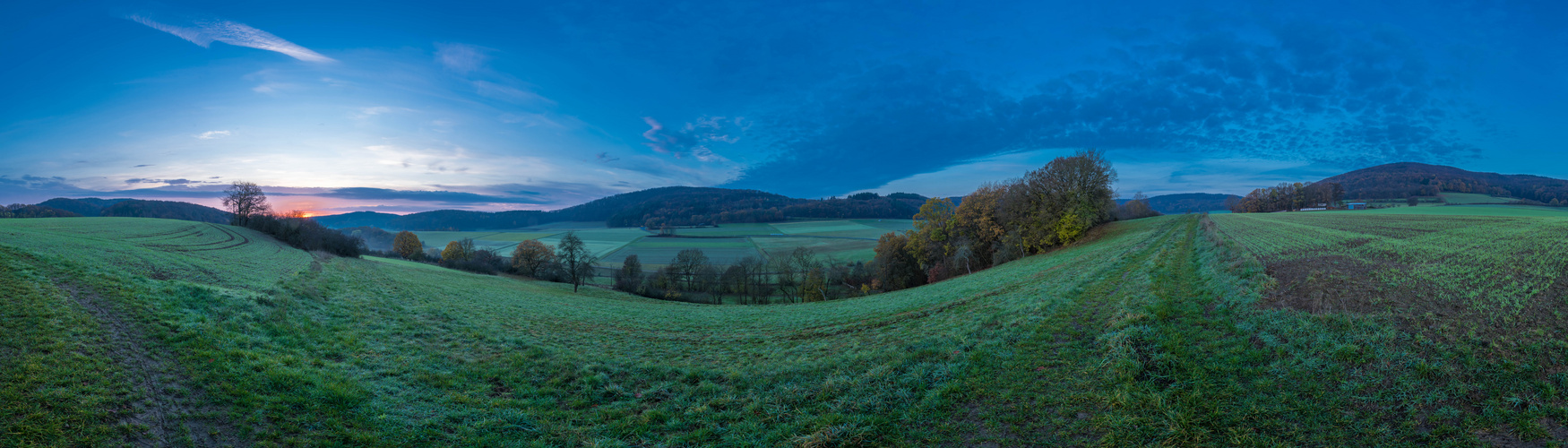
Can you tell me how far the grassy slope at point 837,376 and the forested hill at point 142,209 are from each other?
90.4 m

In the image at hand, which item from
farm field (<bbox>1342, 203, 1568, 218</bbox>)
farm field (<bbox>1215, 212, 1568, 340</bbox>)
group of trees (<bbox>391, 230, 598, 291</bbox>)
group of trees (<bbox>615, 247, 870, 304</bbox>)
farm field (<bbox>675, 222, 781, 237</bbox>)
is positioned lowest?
group of trees (<bbox>615, 247, 870, 304</bbox>)

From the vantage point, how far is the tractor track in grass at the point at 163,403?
597 centimetres

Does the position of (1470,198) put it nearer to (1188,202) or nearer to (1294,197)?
(1294,197)

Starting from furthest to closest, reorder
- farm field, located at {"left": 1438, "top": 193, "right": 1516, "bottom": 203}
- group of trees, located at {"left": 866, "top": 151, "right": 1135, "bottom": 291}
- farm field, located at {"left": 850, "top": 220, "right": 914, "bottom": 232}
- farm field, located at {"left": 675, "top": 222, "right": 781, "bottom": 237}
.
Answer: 1. farm field, located at {"left": 675, "top": 222, "right": 781, "bottom": 237}
2. farm field, located at {"left": 850, "top": 220, "right": 914, "bottom": 232}
3. farm field, located at {"left": 1438, "top": 193, "right": 1516, "bottom": 203}
4. group of trees, located at {"left": 866, "top": 151, "right": 1135, "bottom": 291}

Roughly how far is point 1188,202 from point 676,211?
15866 cm

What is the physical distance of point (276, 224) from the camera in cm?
4944

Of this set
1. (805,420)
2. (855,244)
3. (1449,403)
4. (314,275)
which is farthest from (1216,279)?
(855,244)

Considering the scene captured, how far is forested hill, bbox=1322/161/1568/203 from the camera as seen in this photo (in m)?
67.8

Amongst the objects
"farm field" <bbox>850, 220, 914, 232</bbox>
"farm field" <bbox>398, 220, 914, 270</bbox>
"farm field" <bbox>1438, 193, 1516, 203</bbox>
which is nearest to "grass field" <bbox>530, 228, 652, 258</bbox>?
"farm field" <bbox>398, 220, 914, 270</bbox>

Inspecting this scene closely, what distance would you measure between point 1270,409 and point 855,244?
6969cm

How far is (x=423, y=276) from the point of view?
30422mm

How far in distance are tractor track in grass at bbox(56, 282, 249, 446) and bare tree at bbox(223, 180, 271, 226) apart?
61395 mm

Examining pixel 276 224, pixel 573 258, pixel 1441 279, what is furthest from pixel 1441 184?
pixel 276 224

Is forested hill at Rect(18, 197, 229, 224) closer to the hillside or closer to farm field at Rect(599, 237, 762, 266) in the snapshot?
the hillside
